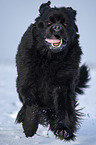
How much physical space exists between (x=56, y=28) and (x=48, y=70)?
0.66 m

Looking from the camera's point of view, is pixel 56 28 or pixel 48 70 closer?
pixel 56 28

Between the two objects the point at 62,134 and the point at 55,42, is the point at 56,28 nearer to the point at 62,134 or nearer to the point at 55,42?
the point at 55,42

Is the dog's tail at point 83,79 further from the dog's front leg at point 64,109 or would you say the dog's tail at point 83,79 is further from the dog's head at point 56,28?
the dog's head at point 56,28

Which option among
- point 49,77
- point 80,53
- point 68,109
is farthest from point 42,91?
point 80,53

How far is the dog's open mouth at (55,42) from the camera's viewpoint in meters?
3.30

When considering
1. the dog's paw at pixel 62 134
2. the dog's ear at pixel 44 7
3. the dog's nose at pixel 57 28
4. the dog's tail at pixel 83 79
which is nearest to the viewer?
the dog's nose at pixel 57 28

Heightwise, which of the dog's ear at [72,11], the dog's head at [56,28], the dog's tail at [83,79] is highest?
the dog's ear at [72,11]

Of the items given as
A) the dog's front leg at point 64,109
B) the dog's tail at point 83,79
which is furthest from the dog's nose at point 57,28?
the dog's tail at point 83,79

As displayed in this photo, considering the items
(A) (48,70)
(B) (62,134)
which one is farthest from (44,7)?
(B) (62,134)

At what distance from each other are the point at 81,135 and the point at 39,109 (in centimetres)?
76

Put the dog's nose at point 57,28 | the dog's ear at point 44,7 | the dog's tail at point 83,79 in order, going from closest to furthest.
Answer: the dog's nose at point 57,28
the dog's ear at point 44,7
the dog's tail at point 83,79

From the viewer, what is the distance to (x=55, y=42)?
3342 mm

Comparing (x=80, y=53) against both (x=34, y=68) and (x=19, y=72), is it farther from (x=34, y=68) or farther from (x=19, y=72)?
(x=19, y=72)

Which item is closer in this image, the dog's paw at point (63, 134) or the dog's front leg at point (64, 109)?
the dog's paw at point (63, 134)
